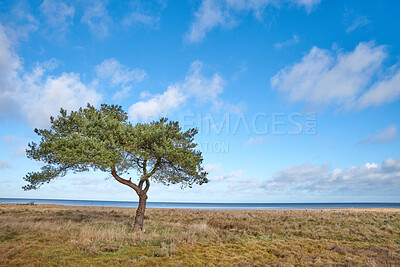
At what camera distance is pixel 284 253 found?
1002 cm

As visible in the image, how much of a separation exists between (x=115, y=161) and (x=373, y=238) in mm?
16206

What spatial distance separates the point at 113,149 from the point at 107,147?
562mm

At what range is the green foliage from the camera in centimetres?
1279

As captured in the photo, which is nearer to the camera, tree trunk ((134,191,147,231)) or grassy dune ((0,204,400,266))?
grassy dune ((0,204,400,266))

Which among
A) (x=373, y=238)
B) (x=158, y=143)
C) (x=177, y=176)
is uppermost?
(x=158, y=143)

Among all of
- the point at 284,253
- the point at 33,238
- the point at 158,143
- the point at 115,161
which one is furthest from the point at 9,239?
the point at 284,253

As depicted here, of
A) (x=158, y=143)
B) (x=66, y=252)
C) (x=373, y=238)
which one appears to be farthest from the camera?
(x=158, y=143)

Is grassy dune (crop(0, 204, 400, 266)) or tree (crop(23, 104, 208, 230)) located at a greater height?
tree (crop(23, 104, 208, 230))

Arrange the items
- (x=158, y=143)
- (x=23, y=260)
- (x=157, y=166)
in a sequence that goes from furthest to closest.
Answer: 1. (x=157, y=166)
2. (x=158, y=143)
3. (x=23, y=260)

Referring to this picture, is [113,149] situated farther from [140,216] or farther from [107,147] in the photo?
[140,216]

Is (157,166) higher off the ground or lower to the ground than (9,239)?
higher

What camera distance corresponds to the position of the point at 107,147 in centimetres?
1421

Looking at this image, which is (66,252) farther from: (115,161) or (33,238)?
(115,161)

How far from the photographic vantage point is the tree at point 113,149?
12812mm
